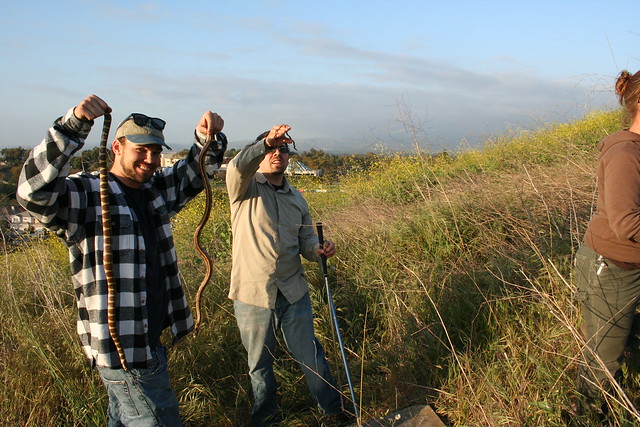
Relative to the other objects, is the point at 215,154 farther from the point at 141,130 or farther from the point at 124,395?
the point at 124,395

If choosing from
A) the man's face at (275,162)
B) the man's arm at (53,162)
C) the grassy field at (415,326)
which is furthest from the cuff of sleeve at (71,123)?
the grassy field at (415,326)

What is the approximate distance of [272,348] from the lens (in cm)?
320

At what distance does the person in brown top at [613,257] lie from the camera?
216 cm

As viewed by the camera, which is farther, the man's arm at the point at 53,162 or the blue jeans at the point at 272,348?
the blue jeans at the point at 272,348

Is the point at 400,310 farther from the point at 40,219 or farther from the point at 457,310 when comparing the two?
the point at 40,219

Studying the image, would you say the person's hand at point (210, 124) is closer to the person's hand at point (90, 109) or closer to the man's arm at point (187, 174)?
the man's arm at point (187, 174)

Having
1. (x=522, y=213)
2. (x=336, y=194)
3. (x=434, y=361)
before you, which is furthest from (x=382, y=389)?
(x=336, y=194)

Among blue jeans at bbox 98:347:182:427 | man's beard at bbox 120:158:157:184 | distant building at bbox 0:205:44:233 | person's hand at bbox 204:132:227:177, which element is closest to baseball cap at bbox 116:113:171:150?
man's beard at bbox 120:158:157:184

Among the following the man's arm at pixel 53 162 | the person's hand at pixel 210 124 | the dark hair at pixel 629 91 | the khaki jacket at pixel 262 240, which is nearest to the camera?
the man's arm at pixel 53 162

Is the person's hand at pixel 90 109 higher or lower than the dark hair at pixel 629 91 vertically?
lower

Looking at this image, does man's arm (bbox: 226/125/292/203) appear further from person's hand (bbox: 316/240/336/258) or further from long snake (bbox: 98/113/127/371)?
long snake (bbox: 98/113/127/371)

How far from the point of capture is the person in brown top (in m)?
2.16

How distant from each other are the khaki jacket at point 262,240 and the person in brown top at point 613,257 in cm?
174

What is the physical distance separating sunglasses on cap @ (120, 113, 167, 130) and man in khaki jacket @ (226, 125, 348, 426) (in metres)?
0.60
